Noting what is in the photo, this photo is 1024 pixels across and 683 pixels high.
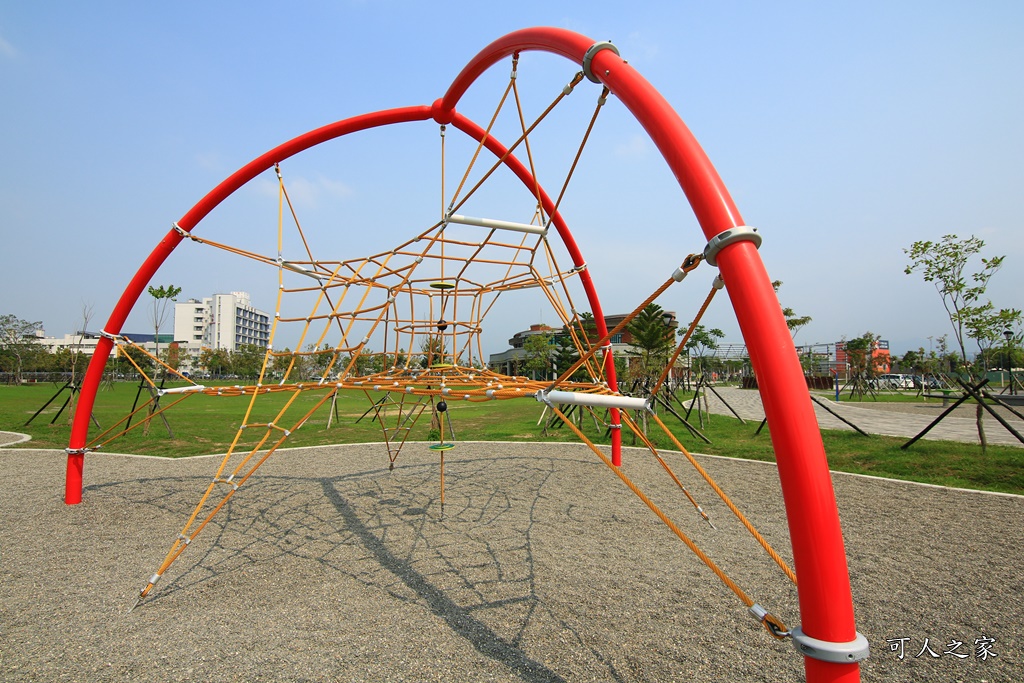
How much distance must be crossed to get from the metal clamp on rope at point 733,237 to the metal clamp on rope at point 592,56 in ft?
5.47

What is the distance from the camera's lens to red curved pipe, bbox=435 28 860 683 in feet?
6.12

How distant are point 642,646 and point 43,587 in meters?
5.25

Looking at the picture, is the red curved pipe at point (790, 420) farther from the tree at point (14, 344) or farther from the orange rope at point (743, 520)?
the tree at point (14, 344)

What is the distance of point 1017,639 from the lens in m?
3.68

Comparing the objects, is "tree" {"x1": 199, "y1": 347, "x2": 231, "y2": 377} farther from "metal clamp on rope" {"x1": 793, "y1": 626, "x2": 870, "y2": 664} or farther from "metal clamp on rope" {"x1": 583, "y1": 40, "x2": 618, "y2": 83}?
"metal clamp on rope" {"x1": 793, "y1": 626, "x2": 870, "y2": 664}

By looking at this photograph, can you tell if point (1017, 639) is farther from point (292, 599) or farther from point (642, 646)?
point (292, 599)

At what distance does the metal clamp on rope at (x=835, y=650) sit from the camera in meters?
1.79

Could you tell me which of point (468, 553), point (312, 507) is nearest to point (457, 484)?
point (312, 507)

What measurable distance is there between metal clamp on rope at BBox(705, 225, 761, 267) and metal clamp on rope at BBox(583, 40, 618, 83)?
65.6 inches

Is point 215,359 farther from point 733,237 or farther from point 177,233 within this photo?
point 733,237

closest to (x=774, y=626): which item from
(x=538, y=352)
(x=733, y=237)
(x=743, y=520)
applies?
(x=743, y=520)

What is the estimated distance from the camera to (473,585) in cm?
474

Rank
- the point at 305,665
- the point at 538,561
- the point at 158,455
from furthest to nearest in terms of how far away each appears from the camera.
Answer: the point at 158,455
the point at 538,561
the point at 305,665

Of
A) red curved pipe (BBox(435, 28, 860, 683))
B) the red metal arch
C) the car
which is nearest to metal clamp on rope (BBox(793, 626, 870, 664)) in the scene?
red curved pipe (BBox(435, 28, 860, 683))
